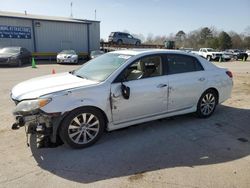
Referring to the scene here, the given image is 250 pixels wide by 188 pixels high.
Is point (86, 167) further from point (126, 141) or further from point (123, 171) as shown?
point (126, 141)

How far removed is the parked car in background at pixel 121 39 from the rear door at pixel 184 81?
3104 centimetres

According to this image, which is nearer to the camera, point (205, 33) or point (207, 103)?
point (207, 103)

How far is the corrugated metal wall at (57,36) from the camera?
25.6 meters

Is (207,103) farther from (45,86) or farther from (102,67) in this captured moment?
(45,86)

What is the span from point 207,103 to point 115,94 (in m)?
2.50

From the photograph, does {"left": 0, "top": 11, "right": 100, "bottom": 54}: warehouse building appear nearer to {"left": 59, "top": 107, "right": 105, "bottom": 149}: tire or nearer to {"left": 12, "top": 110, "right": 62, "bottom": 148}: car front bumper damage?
{"left": 12, "top": 110, "right": 62, "bottom": 148}: car front bumper damage

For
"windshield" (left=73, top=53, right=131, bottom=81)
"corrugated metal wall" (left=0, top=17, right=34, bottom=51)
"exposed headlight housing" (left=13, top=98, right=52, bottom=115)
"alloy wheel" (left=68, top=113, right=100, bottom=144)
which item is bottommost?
"alloy wheel" (left=68, top=113, right=100, bottom=144)

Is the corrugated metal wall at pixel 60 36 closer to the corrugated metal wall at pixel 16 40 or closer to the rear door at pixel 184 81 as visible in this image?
the corrugated metal wall at pixel 16 40

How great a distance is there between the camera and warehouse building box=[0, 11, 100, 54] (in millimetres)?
25312

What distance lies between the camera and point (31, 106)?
3715 mm

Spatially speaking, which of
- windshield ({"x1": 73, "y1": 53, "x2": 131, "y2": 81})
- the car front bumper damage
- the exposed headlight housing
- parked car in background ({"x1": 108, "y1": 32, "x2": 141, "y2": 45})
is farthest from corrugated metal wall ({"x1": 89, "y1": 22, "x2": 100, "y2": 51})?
the car front bumper damage

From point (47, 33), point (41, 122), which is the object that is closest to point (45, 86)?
point (41, 122)

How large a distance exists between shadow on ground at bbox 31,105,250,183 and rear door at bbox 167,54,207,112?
49 cm

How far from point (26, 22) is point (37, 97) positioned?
24.9 meters
